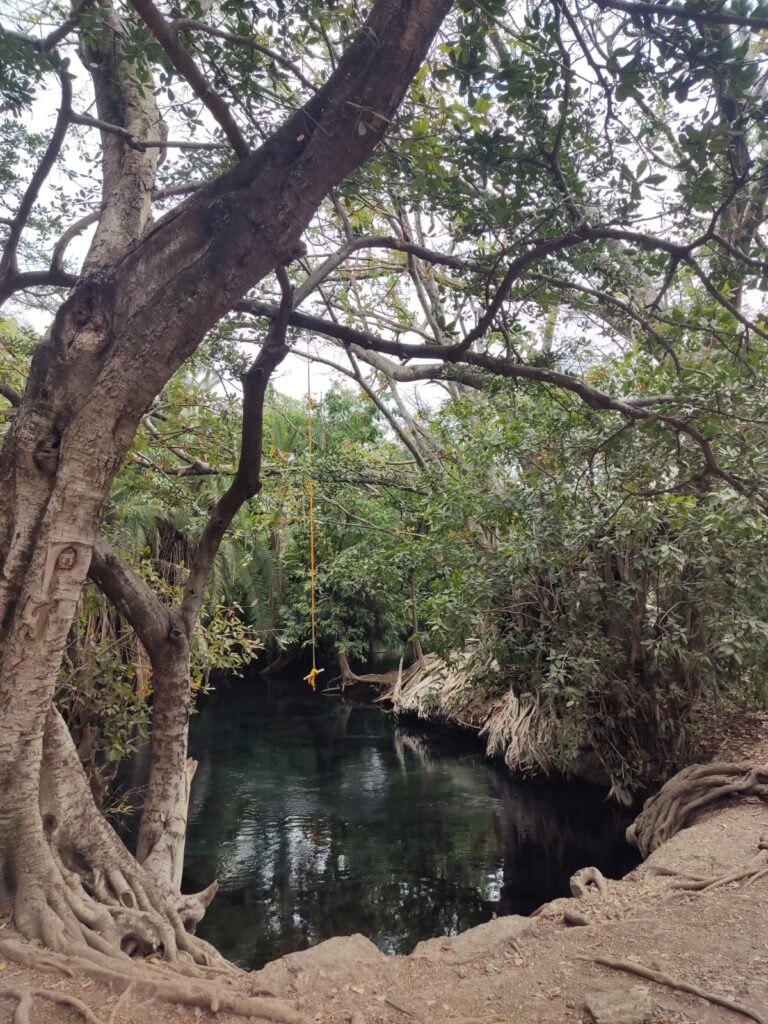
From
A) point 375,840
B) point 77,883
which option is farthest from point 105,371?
point 375,840

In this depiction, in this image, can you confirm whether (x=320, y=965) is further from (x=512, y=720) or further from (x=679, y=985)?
(x=512, y=720)

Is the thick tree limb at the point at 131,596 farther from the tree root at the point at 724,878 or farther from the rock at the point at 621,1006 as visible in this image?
the tree root at the point at 724,878

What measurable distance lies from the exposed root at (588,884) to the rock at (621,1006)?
1.68 metres

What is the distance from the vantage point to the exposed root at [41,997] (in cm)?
264

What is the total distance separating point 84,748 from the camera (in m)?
5.88

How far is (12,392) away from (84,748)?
2.89 meters

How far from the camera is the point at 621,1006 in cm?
290

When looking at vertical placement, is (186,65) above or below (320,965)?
above

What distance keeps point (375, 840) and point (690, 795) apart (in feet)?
11.3

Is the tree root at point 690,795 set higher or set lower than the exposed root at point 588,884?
higher

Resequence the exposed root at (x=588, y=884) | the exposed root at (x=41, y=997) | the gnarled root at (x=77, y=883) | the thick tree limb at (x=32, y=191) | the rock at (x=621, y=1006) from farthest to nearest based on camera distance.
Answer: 1. the exposed root at (x=588, y=884)
2. the thick tree limb at (x=32, y=191)
3. the gnarled root at (x=77, y=883)
4. the rock at (x=621, y=1006)
5. the exposed root at (x=41, y=997)

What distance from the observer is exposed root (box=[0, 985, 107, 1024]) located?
2637 mm

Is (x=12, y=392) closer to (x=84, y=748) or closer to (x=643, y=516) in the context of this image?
(x=84, y=748)

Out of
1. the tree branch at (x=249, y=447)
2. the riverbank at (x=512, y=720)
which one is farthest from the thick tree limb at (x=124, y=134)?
the riverbank at (x=512, y=720)
